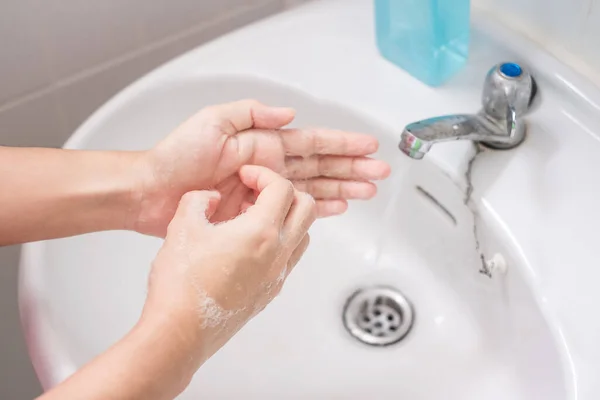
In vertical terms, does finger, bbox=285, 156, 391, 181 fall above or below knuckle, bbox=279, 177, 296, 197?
below

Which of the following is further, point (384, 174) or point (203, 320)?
point (384, 174)

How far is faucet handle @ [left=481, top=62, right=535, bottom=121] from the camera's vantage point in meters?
0.55

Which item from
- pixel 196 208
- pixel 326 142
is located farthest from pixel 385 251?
pixel 196 208

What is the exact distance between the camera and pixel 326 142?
59 cm

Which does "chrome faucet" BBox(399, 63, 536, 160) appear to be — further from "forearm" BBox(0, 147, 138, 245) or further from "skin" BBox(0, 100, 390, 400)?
"forearm" BBox(0, 147, 138, 245)

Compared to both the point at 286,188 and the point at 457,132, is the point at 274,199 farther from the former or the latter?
the point at 457,132

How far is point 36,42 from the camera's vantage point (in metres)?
0.72

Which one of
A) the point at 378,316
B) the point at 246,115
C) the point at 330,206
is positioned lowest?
the point at 378,316

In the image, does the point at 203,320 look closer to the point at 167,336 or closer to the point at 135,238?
the point at 167,336

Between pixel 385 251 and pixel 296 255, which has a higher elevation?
pixel 296 255

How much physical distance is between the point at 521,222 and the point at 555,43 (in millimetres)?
191

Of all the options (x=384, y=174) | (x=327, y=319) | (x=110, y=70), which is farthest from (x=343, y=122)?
(x=110, y=70)

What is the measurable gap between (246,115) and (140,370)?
0.25 metres

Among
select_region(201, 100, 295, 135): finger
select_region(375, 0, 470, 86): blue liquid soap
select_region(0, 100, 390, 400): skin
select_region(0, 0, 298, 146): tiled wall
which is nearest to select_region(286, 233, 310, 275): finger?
select_region(0, 100, 390, 400): skin
